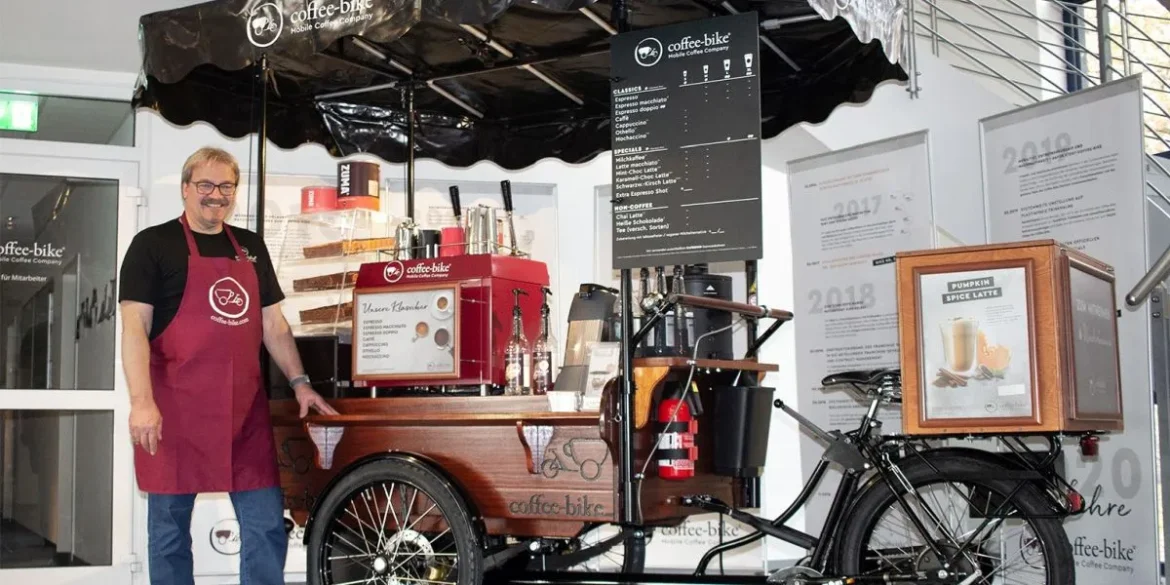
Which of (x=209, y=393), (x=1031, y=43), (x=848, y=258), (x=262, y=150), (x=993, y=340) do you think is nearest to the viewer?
(x=993, y=340)

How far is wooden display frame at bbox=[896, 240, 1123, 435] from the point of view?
3.36 metres

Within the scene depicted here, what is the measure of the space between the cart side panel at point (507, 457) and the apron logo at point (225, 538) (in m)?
2.19

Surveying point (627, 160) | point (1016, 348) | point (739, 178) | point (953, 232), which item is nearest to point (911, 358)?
point (1016, 348)

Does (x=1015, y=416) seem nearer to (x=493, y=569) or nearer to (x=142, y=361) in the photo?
(x=493, y=569)

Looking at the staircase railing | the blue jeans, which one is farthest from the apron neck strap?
the staircase railing

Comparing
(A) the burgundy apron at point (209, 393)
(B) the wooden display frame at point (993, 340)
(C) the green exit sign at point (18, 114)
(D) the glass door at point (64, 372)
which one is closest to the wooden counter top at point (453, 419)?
(A) the burgundy apron at point (209, 393)

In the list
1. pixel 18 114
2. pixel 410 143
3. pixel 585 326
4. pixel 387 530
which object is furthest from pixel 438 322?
pixel 18 114

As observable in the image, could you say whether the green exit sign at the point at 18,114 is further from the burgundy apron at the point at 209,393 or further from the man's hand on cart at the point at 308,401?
the man's hand on cart at the point at 308,401

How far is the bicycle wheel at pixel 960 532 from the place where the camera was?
3.38 m

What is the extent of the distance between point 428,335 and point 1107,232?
2.72 meters

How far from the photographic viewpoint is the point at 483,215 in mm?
4633

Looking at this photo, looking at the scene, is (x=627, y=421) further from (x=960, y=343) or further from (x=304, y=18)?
(x=304, y=18)

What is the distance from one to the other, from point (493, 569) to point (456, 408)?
58cm

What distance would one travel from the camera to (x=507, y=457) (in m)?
3.84
